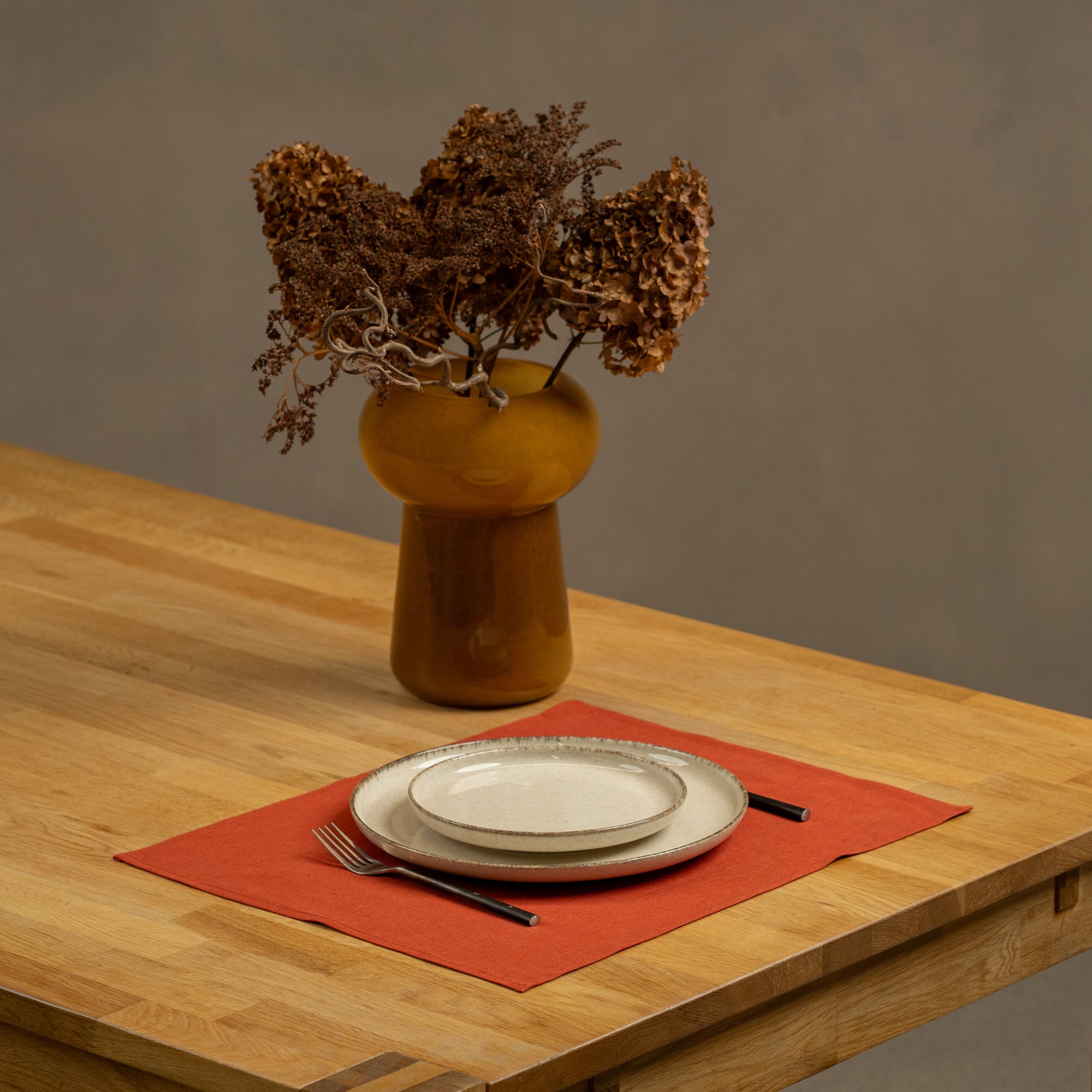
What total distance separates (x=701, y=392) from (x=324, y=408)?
2.79 ft

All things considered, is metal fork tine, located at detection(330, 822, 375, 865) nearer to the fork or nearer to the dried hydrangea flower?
the fork

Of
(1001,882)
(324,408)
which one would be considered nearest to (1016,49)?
(324,408)

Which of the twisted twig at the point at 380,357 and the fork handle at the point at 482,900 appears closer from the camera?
the fork handle at the point at 482,900

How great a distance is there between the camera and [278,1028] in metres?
1.09

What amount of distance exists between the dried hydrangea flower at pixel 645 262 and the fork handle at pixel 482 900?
48 cm

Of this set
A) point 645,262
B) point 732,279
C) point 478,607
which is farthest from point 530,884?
point 732,279

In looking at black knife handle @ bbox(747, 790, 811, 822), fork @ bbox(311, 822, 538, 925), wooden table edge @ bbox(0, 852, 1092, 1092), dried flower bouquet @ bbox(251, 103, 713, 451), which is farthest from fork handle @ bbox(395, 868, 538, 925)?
dried flower bouquet @ bbox(251, 103, 713, 451)

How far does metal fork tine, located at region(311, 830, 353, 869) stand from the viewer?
4.31ft

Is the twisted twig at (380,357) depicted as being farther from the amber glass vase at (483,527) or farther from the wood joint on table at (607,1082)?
the wood joint on table at (607,1082)

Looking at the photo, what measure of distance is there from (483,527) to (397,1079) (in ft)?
2.27

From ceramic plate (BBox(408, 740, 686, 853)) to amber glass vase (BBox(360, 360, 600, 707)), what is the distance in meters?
0.22

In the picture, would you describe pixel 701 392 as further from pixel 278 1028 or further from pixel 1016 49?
pixel 278 1028

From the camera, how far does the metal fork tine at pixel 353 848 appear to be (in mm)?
1319

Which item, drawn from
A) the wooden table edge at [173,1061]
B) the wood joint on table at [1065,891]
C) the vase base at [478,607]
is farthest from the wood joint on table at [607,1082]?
the vase base at [478,607]
